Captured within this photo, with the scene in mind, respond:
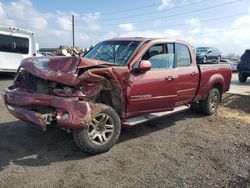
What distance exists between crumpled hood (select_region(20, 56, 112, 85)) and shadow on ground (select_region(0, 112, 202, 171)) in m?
1.16

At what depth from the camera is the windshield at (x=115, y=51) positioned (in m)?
6.16

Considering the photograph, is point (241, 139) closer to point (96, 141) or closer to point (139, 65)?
point (139, 65)

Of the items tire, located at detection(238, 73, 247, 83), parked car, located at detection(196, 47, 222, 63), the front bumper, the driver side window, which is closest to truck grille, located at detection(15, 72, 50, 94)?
the front bumper

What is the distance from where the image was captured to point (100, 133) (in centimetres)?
534

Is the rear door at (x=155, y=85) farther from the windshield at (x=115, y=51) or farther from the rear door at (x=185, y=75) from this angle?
the windshield at (x=115, y=51)

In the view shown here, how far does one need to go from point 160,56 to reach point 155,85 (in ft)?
2.49

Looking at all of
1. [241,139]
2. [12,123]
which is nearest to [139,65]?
[241,139]

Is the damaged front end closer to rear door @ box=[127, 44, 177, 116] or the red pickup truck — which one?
the red pickup truck

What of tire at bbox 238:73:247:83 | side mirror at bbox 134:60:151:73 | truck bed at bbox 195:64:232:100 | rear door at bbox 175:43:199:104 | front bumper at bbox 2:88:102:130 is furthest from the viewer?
tire at bbox 238:73:247:83

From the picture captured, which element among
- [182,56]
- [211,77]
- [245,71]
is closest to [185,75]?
[182,56]

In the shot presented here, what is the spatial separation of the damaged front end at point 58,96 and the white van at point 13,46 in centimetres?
1093

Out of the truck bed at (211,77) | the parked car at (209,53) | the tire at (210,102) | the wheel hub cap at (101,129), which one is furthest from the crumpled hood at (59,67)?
the parked car at (209,53)

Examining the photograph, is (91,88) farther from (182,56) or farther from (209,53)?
(209,53)

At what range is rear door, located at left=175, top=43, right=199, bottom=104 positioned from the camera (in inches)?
276
